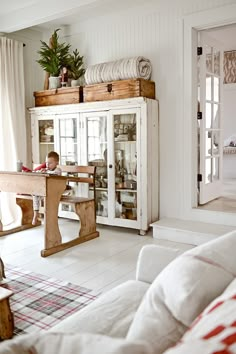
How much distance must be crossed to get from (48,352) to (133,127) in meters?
3.63

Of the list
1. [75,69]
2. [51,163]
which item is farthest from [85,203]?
[75,69]

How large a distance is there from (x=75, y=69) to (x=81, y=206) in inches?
78.4

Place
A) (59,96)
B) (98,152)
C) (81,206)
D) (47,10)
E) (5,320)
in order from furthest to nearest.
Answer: (59,96) → (98,152) → (47,10) → (81,206) → (5,320)

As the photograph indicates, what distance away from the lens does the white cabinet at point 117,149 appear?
4.09m

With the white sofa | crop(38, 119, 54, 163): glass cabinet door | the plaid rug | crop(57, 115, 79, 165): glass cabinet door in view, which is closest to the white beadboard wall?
crop(57, 115, 79, 165): glass cabinet door

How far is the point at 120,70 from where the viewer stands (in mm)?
4156

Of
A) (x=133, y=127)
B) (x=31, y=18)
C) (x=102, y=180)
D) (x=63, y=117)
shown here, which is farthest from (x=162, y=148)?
(x=31, y=18)

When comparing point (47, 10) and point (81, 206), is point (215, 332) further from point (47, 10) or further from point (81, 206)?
point (47, 10)

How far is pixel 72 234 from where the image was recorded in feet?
13.8

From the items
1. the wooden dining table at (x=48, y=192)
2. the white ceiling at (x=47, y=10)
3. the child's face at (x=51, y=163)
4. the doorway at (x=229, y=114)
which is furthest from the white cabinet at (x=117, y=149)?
the doorway at (x=229, y=114)

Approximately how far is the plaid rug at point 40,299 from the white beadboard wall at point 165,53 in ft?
6.36

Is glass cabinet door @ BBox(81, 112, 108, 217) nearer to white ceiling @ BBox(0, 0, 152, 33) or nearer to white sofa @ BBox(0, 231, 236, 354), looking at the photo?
white ceiling @ BBox(0, 0, 152, 33)

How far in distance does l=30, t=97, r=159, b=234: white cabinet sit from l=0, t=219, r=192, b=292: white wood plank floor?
12.1 inches

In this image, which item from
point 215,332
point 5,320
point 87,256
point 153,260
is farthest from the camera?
point 87,256
